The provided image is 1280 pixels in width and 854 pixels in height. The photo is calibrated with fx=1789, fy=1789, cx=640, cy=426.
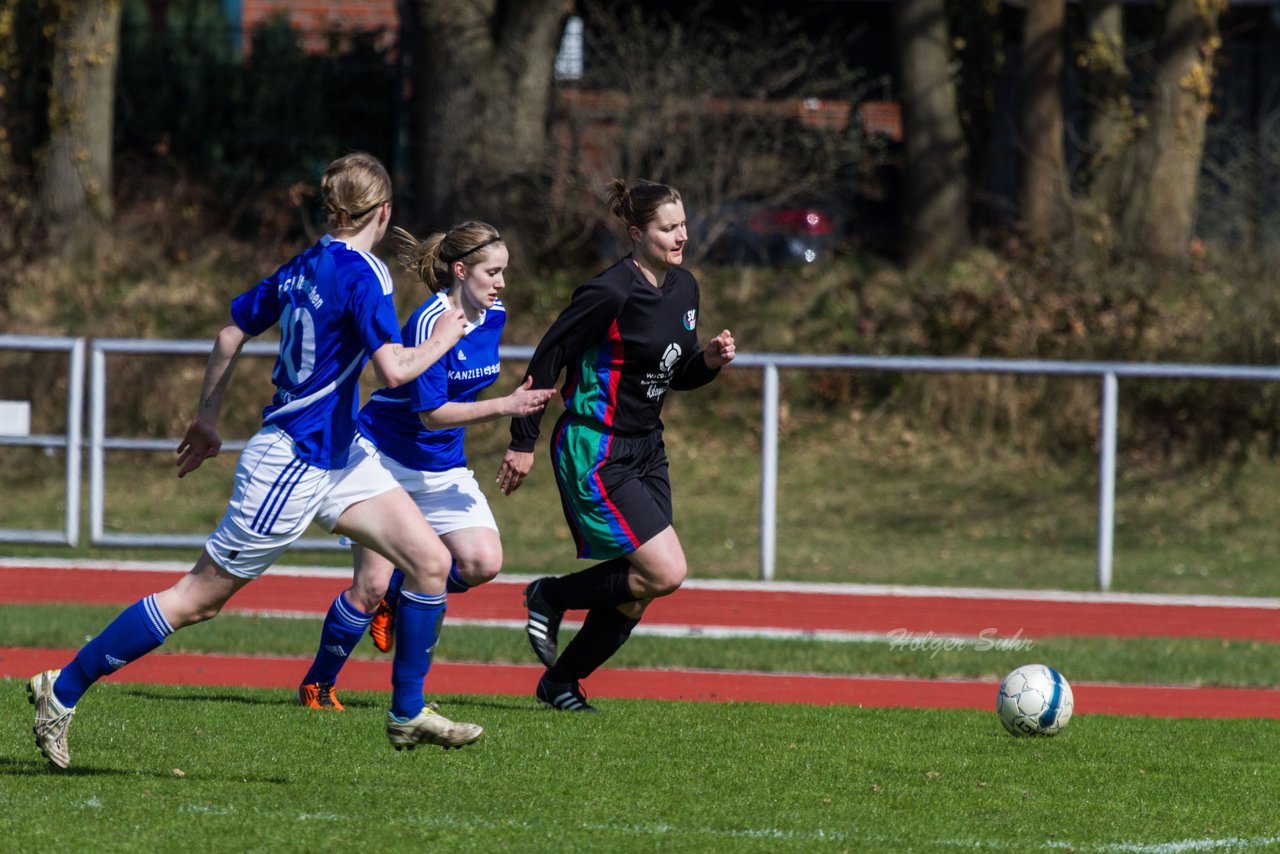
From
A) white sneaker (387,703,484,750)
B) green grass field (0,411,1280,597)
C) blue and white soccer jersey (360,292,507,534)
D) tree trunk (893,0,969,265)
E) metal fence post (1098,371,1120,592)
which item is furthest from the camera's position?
tree trunk (893,0,969,265)

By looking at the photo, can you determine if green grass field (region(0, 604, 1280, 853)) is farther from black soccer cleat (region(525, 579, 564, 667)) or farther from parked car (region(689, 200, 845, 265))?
parked car (region(689, 200, 845, 265))

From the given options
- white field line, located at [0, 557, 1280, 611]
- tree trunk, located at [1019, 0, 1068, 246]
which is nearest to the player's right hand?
white field line, located at [0, 557, 1280, 611]

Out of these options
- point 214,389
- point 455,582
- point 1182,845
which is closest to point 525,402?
point 214,389

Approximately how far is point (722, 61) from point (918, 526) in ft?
21.2

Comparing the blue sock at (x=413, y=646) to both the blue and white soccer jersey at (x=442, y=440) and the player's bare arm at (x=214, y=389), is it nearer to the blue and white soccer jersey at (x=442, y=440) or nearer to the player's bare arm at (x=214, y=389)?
the player's bare arm at (x=214, y=389)

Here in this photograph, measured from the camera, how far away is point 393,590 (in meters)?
7.45

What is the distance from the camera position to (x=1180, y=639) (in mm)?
10914

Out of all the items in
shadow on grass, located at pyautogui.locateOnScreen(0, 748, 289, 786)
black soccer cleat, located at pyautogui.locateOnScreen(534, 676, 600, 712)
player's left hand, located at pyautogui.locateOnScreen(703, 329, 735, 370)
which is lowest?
black soccer cleat, located at pyautogui.locateOnScreen(534, 676, 600, 712)

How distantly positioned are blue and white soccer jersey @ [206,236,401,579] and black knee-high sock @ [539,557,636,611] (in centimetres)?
160

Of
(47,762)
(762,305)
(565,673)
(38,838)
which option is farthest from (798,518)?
(38,838)

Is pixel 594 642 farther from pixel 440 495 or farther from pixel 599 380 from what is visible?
pixel 599 380

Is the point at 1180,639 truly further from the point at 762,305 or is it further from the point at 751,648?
the point at 762,305

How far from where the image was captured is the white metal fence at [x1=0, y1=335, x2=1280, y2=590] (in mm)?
12922

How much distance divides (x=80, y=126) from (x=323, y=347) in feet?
51.9
